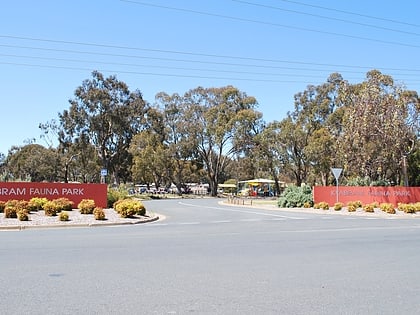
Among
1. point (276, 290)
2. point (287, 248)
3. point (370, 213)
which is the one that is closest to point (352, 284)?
point (276, 290)

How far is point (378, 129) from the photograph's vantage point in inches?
1486

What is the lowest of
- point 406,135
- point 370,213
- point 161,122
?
point 370,213

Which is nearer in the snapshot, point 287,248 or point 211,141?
point 287,248

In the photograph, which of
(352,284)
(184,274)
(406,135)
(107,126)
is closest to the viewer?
Result: (352,284)

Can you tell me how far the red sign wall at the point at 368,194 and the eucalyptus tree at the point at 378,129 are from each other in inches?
139

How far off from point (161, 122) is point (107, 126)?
27.8ft

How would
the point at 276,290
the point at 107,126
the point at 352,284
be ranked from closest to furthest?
the point at 276,290, the point at 352,284, the point at 107,126

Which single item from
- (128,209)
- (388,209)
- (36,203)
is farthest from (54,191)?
(388,209)

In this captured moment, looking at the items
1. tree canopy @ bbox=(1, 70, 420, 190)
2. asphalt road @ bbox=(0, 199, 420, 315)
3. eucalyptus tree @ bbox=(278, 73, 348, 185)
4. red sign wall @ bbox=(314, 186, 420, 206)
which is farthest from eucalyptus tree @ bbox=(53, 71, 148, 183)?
asphalt road @ bbox=(0, 199, 420, 315)

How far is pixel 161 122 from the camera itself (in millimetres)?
70562

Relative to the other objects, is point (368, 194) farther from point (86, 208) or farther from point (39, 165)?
point (39, 165)

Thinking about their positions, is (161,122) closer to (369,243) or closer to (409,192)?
(409,192)

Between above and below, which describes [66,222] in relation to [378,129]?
below

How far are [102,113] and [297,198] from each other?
33.7m
